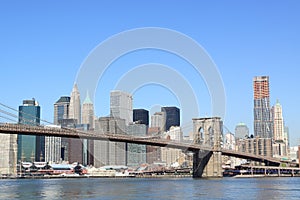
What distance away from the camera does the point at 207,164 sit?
266 ft

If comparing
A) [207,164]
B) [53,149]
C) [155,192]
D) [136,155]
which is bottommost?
[136,155]

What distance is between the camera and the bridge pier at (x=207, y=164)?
Result: 80188 mm

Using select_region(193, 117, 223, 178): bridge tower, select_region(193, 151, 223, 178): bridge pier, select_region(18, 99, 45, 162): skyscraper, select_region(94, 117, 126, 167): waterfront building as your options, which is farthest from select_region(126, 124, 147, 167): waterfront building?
select_region(193, 151, 223, 178): bridge pier

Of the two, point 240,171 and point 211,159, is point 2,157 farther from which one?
point 211,159

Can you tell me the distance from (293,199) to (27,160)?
464ft

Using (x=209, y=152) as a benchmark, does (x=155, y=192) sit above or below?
below

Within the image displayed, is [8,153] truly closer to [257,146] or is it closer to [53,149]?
[53,149]

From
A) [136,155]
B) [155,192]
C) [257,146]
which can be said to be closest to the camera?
[155,192]

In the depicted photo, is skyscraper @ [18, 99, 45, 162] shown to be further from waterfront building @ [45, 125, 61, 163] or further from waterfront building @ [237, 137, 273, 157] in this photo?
waterfront building @ [237, 137, 273, 157]

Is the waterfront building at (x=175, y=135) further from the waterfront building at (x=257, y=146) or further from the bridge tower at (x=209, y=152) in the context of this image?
the waterfront building at (x=257, y=146)

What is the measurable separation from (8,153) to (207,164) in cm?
8575

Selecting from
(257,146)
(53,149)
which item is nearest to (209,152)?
(257,146)

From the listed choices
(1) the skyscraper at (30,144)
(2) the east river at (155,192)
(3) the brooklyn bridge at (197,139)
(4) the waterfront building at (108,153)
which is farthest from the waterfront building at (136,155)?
(2) the east river at (155,192)

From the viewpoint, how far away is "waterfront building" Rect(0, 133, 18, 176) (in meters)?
144
